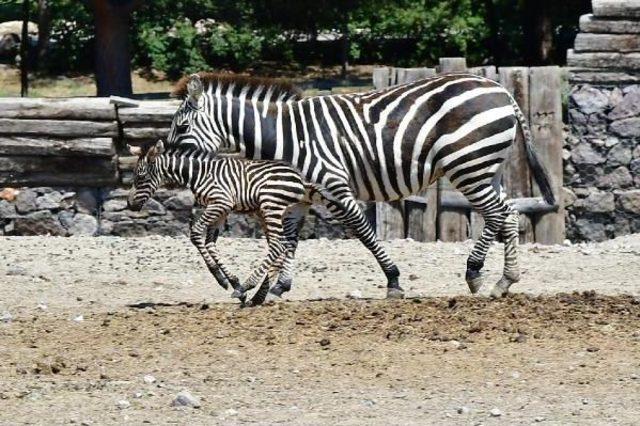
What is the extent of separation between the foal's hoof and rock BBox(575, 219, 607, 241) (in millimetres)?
4311

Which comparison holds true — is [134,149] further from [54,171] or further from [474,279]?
[474,279]

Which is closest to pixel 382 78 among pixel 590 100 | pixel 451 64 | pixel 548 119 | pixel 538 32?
pixel 451 64

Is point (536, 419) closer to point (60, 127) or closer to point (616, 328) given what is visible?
point (616, 328)

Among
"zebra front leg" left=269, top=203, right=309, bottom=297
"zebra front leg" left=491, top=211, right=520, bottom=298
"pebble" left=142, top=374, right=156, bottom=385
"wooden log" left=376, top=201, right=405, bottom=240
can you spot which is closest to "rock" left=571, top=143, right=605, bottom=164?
"wooden log" left=376, top=201, right=405, bottom=240

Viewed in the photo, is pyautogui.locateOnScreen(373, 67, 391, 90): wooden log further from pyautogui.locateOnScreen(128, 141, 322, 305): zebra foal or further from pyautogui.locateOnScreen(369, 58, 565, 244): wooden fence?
pyautogui.locateOnScreen(128, 141, 322, 305): zebra foal

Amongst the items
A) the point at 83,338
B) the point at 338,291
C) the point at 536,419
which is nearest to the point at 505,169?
the point at 338,291

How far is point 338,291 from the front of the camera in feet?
40.1

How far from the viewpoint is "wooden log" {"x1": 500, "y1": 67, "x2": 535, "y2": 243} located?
14.8 m

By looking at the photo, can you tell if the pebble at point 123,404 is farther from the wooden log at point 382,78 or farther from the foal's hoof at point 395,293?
the wooden log at point 382,78

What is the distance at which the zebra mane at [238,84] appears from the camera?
11719mm

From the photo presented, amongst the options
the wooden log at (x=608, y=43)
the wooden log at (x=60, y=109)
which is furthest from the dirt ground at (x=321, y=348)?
the wooden log at (x=608, y=43)

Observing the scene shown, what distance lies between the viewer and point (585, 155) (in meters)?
15.3

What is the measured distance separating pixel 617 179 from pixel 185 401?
26.1 ft

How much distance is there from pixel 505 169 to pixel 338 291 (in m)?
3.32
